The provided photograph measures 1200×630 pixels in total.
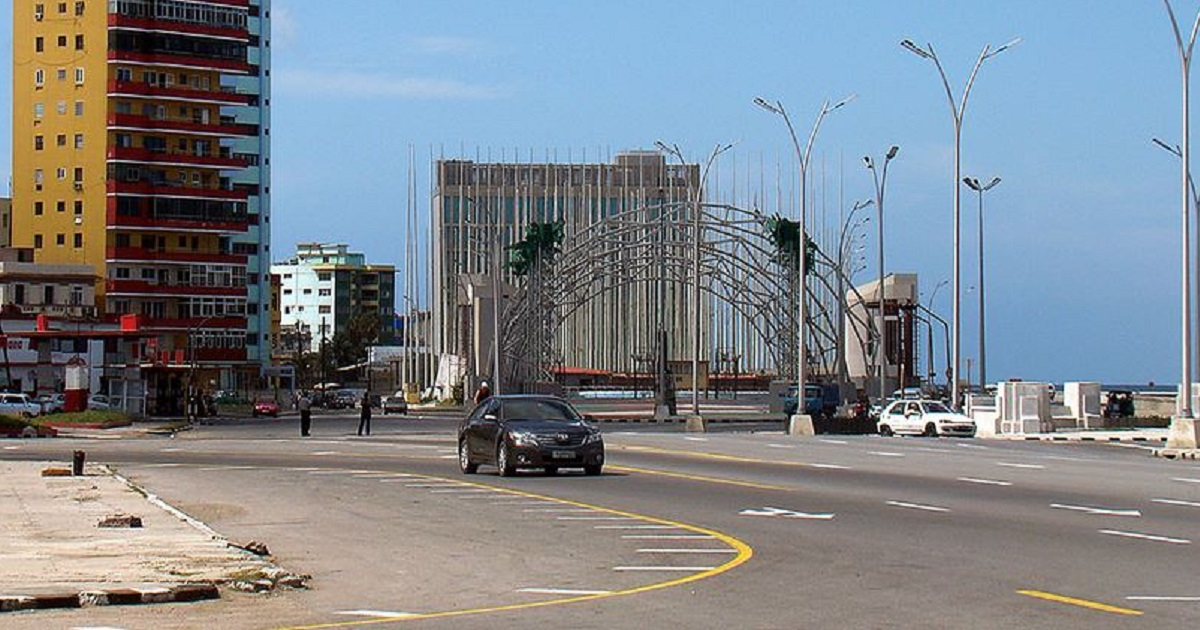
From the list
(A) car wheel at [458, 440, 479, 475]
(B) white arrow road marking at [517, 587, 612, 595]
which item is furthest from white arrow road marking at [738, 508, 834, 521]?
(A) car wheel at [458, 440, 479, 475]

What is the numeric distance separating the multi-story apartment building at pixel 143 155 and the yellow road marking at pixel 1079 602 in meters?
120

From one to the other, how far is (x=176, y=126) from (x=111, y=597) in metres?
124

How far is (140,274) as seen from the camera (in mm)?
134250

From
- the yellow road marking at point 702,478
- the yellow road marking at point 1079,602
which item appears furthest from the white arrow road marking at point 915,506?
the yellow road marking at point 1079,602

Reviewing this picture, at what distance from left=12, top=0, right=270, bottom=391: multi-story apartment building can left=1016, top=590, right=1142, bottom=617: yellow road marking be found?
120234 mm

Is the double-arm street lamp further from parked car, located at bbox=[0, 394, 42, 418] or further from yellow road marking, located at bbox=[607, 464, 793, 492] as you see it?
parked car, located at bbox=[0, 394, 42, 418]

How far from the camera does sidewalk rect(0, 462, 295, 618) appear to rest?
48.6 feet

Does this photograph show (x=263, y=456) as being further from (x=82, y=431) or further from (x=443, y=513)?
(x=82, y=431)

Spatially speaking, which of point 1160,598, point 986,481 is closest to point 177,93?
point 986,481

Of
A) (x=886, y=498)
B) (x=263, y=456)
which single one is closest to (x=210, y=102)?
(x=263, y=456)

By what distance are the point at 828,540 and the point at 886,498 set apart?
297 inches

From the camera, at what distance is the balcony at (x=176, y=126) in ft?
433

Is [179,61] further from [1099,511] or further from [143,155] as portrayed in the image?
[1099,511]

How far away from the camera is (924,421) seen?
209 feet
